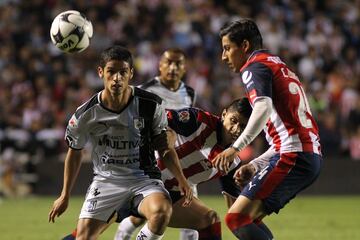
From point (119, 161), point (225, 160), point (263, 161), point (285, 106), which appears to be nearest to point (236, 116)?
point (263, 161)

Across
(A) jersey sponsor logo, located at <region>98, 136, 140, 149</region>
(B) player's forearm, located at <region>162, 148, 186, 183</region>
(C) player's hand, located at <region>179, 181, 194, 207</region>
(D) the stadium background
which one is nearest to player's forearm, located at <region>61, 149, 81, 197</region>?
(A) jersey sponsor logo, located at <region>98, 136, 140, 149</region>

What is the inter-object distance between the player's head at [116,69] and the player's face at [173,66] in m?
3.61

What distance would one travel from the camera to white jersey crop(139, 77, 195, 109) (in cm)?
1032

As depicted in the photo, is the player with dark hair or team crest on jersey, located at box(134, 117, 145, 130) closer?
the player with dark hair

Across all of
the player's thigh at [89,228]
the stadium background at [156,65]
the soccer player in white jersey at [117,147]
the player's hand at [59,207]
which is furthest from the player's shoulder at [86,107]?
the stadium background at [156,65]

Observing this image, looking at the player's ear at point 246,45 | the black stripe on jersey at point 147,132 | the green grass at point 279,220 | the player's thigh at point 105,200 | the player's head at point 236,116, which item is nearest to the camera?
the player's ear at point 246,45

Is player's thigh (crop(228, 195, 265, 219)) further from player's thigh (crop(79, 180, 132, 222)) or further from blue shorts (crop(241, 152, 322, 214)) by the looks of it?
player's thigh (crop(79, 180, 132, 222))

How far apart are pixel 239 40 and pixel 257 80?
48 centimetres

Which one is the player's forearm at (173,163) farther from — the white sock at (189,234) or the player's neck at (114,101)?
the white sock at (189,234)

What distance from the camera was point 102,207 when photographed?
22.0 ft

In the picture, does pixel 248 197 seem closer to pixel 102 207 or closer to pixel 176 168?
pixel 176 168

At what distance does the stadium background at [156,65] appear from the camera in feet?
56.2

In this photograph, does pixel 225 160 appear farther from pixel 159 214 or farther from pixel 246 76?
pixel 159 214

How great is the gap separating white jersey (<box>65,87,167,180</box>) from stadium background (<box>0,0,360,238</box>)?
9.62 meters
